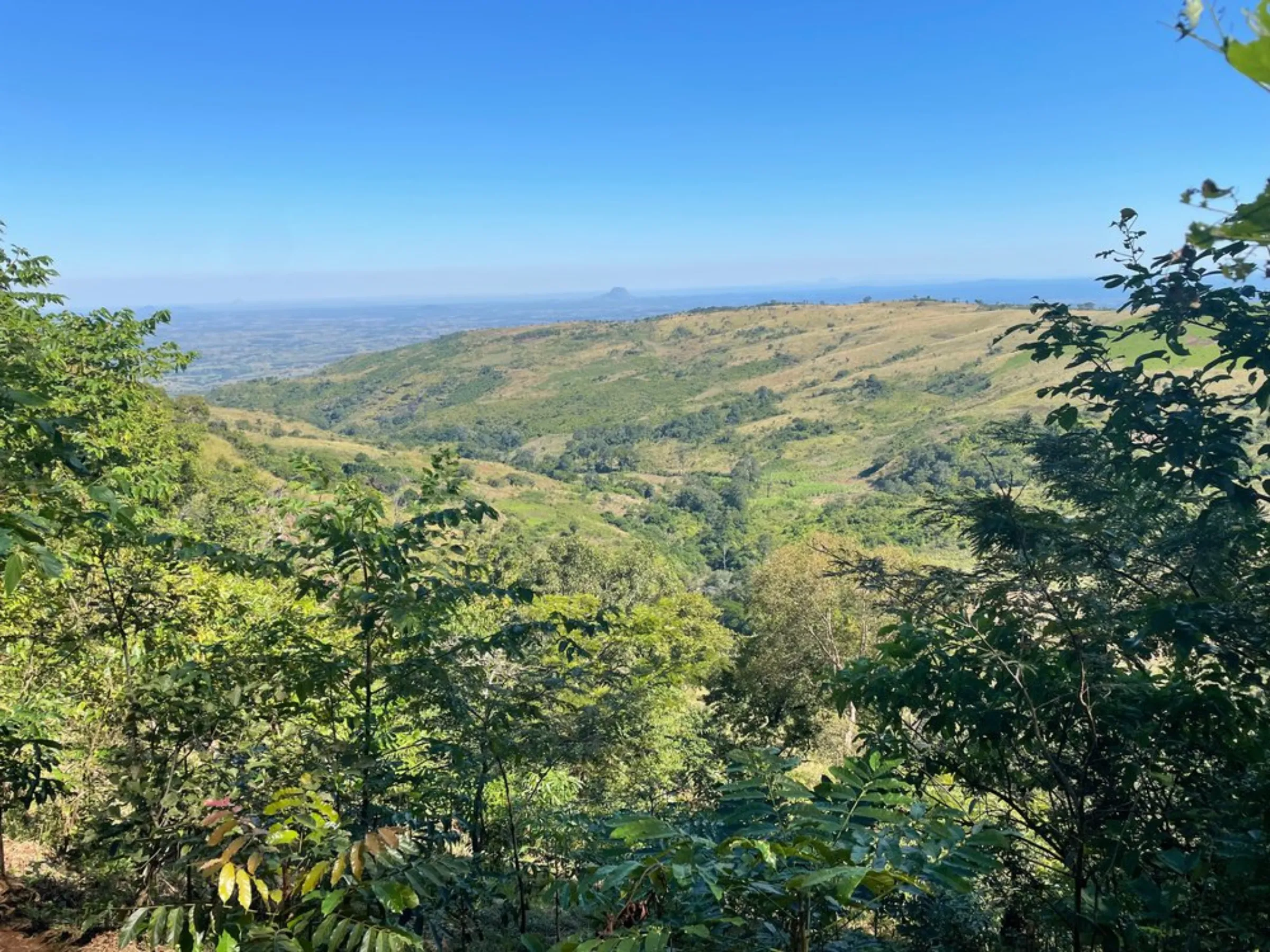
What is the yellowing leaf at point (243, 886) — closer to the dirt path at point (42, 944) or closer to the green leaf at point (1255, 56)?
the green leaf at point (1255, 56)

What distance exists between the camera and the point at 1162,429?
3.11m

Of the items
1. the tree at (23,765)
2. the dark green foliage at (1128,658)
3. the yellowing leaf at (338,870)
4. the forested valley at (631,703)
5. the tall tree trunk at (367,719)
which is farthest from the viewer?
the tree at (23,765)

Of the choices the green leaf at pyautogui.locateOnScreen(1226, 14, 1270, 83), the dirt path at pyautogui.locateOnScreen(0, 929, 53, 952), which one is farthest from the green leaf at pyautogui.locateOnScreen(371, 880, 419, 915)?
the dirt path at pyautogui.locateOnScreen(0, 929, 53, 952)

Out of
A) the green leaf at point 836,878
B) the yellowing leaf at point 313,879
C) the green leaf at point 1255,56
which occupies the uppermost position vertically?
the green leaf at point 1255,56

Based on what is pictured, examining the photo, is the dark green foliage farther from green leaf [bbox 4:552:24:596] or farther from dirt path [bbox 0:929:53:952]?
dirt path [bbox 0:929:53:952]

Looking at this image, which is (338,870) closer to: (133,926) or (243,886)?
(243,886)

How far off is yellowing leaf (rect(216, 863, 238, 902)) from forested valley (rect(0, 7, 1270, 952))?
1 centimetres

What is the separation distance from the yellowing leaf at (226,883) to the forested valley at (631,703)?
11 millimetres

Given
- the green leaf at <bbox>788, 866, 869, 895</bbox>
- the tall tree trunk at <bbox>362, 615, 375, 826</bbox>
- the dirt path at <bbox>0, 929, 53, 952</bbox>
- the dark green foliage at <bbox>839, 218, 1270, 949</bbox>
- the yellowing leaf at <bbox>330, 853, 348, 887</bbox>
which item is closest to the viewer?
the green leaf at <bbox>788, 866, 869, 895</bbox>

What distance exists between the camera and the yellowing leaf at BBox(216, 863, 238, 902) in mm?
1562

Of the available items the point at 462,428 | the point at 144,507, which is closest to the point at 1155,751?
the point at 144,507

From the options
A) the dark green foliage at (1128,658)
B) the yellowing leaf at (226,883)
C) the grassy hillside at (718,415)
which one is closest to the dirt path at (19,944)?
the yellowing leaf at (226,883)

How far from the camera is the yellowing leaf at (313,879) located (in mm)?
1633

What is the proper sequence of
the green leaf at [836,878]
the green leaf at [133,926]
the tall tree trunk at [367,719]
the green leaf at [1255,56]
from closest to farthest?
the green leaf at [1255,56] < the green leaf at [836,878] < the green leaf at [133,926] < the tall tree trunk at [367,719]
